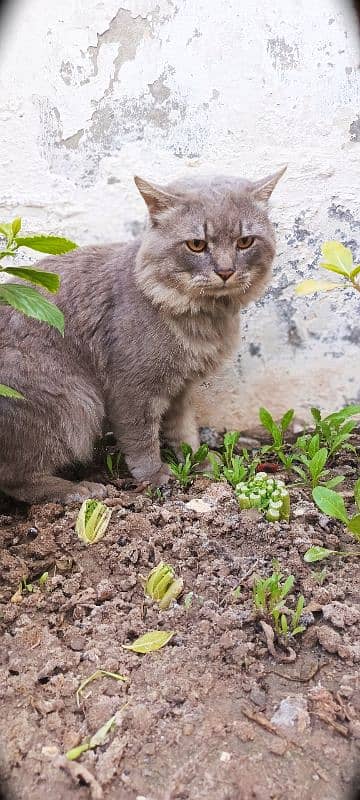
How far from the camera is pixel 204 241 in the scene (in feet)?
8.23

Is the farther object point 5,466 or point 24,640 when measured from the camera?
point 5,466

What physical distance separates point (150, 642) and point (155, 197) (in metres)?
1.68

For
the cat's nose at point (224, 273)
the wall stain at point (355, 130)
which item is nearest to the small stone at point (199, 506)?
the cat's nose at point (224, 273)

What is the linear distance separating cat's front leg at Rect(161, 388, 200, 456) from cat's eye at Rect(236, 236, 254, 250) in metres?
0.82

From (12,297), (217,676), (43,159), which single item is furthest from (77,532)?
(43,159)

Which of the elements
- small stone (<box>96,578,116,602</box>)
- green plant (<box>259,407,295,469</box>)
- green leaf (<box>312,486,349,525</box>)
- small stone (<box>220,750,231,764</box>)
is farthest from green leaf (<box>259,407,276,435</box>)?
small stone (<box>220,750,231,764</box>)

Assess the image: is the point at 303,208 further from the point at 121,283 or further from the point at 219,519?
the point at 219,519

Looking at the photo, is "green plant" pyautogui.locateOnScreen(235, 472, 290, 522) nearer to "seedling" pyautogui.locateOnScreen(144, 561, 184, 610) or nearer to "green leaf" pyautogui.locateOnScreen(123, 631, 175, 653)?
"seedling" pyautogui.locateOnScreen(144, 561, 184, 610)

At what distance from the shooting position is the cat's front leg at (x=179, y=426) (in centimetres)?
311

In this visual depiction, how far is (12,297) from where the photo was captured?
1.71 metres

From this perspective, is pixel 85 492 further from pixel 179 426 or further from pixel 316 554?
pixel 316 554

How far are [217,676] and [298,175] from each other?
7.38 ft

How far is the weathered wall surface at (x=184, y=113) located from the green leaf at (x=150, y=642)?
178cm

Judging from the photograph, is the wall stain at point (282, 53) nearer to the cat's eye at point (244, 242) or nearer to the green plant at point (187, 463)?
the cat's eye at point (244, 242)
